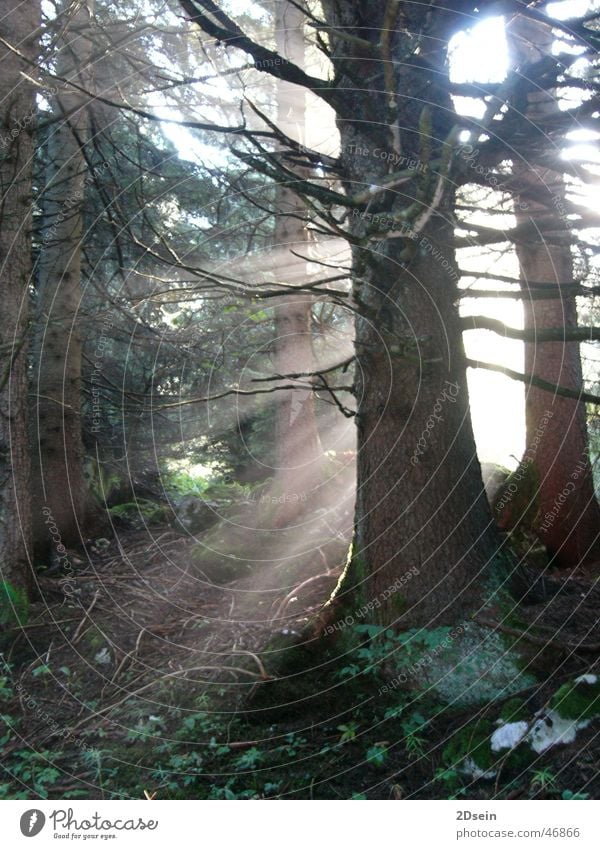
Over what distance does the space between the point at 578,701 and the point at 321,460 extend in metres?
5.98

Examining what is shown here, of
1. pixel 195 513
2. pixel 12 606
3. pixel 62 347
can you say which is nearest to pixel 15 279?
pixel 62 347

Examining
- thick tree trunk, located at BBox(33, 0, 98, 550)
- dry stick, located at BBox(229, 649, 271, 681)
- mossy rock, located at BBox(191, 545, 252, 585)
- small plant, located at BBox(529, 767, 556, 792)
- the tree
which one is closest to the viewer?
small plant, located at BBox(529, 767, 556, 792)

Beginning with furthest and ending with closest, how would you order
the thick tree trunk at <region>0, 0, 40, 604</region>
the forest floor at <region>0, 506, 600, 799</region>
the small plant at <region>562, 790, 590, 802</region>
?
1. the thick tree trunk at <region>0, 0, 40, 604</region>
2. the forest floor at <region>0, 506, 600, 799</region>
3. the small plant at <region>562, 790, 590, 802</region>

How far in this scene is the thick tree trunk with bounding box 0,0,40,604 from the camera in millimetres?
6844

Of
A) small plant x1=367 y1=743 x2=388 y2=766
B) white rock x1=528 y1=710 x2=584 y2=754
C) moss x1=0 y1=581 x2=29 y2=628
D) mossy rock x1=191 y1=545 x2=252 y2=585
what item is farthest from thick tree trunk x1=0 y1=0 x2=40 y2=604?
white rock x1=528 y1=710 x2=584 y2=754

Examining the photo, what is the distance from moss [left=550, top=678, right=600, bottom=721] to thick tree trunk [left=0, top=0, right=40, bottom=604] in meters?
5.36

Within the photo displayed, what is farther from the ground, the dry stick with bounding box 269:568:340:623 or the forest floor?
the dry stick with bounding box 269:568:340:623

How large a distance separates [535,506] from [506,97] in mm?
4910

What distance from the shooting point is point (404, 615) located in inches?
203

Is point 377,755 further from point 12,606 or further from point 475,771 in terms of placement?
point 12,606

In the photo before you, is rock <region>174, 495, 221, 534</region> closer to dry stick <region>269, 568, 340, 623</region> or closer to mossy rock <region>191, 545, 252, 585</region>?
mossy rock <region>191, 545, 252, 585</region>

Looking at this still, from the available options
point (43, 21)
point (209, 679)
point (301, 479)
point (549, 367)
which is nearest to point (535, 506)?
point (549, 367)
